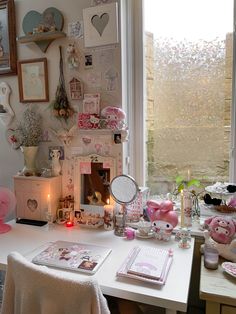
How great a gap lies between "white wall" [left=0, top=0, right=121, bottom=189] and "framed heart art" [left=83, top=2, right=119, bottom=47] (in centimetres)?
4

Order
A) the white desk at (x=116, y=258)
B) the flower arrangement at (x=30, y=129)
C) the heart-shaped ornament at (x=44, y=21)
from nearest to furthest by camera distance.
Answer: the white desk at (x=116, y=258) < the heart-shaped ornament at (x=44, y=21) < the flower arrangement at (x=30, y=129)

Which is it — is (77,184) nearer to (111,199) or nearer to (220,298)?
(111,199)

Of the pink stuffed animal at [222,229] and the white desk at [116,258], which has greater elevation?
the pink stuffed animal at [222,229]

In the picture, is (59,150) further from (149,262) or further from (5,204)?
(149,262)

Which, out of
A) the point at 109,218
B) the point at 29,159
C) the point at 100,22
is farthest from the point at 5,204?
the point at 100,22

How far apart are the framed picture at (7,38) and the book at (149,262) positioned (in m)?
1.36

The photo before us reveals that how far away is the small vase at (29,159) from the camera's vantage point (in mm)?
1692

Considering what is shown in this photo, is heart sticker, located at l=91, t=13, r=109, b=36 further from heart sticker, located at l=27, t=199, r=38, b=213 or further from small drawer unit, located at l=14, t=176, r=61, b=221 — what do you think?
heart sticker, located at l=27, t=199, r=38, b=213

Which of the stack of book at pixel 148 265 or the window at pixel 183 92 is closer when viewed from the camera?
the stack of book at pixel 148 265

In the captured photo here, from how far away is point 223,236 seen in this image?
4.16 ft

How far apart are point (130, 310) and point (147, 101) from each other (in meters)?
1.13

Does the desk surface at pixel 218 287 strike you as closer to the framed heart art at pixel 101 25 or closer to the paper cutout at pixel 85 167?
the paper cutout at pixel 85 167

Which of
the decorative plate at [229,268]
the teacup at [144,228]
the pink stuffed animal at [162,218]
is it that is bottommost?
the decorative plate at [229,268]

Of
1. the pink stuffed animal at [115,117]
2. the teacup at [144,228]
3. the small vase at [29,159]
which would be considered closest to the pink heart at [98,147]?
the pink stuffed animal at [115,117]
